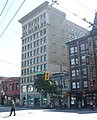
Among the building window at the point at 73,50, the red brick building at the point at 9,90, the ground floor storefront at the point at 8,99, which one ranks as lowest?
the ground floor storefront at the point at 8,99

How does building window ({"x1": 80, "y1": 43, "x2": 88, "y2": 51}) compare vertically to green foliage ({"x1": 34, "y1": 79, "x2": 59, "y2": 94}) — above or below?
above

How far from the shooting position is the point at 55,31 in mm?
69125

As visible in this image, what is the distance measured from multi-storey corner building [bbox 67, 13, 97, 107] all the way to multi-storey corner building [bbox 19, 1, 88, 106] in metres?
12.3

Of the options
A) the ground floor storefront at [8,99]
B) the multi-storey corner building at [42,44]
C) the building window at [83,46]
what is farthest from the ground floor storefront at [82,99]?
the ground floor storefront at [8,99]

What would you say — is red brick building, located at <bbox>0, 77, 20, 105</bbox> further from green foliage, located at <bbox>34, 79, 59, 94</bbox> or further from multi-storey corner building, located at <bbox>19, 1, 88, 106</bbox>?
green foliage, located at <bbox>34, 79, 59, 94</bbox>

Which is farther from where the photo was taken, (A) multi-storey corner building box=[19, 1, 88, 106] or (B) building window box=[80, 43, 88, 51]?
(A) multi-storey corner building box=[19, 1, 88, 106]

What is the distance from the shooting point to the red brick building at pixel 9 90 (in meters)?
75.0

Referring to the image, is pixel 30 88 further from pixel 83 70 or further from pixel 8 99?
pixel 83 70

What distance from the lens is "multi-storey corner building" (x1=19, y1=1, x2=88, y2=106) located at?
6562cm

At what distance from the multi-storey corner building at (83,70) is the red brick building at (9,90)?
27.5 metres

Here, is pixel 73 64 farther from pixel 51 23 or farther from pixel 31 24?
pixel 31 24

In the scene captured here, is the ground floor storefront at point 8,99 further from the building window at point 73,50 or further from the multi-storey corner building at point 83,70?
the building window at point 73,50

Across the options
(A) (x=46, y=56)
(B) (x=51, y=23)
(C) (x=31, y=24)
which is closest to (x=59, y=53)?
(A) (x=46, y=56)

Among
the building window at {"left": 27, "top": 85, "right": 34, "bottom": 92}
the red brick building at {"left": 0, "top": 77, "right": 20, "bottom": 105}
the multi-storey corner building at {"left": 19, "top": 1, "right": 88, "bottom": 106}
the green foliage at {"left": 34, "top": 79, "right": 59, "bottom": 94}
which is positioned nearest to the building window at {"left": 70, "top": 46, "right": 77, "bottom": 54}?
the green foliage at {"left": 34, "top": 79, "right": 59, "bottom": 94}
